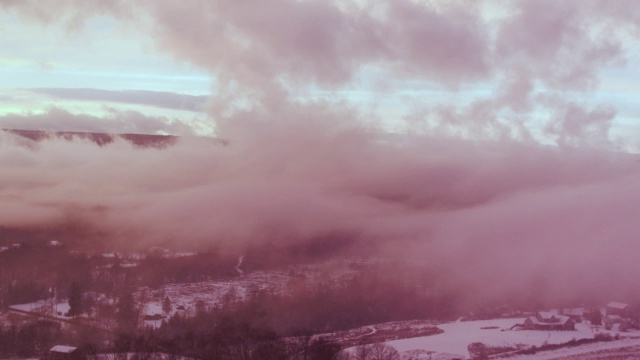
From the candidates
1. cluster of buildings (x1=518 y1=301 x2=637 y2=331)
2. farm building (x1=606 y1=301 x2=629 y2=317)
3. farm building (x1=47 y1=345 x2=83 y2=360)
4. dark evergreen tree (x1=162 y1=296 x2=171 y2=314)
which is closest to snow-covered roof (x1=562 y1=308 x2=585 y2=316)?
cluster of buildings (x1=518 y1=301 x2=637 y2=331)

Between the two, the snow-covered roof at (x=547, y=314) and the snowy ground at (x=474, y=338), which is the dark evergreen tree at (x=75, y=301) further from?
the snow-covered roof at (x=547, y=314)

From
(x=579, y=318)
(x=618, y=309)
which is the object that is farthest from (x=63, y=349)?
(x=618, y=309)

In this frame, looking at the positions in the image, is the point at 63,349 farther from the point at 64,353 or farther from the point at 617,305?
the point at 617,305

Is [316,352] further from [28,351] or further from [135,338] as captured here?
[28,351]

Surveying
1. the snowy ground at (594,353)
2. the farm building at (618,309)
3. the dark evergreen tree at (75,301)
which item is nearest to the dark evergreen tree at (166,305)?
the dark evergreen tree at (75,301)

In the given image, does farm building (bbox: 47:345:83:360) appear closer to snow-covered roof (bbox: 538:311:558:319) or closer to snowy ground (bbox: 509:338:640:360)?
snowy ground (bbox: 509:338:640:360)

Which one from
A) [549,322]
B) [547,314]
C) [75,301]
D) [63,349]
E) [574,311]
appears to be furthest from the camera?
[574,311]

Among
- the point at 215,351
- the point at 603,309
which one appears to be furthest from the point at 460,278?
the point at 215,351
